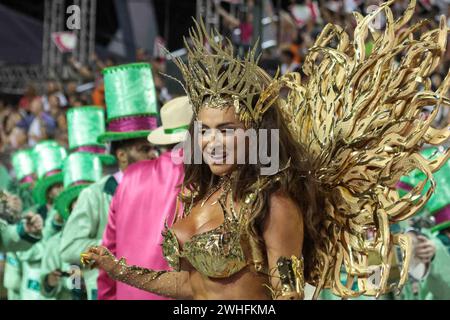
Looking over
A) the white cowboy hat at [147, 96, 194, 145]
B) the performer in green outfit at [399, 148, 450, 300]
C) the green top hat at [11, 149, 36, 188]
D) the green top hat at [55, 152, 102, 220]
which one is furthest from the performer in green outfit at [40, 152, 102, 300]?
the performer in green outfit at [399, 148, 450, 300]

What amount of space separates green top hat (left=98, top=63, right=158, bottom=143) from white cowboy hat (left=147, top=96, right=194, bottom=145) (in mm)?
595

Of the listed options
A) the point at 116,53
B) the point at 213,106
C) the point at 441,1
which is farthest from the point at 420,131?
the point at 116,53

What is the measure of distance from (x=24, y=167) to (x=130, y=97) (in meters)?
3.06

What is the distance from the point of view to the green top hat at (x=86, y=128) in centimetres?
702

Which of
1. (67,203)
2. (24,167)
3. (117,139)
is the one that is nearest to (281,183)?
(117,139)

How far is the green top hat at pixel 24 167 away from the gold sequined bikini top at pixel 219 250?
17.4ft

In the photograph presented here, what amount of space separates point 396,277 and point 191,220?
237 cm

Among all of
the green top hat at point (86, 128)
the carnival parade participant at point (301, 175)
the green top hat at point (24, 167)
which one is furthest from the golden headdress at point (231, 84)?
the green top hat at point (24, 167)

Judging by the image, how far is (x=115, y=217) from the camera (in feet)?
17.5

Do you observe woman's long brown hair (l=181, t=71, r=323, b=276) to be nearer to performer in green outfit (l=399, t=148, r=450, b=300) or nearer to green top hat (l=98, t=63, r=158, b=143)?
performer in green outfit (l=399, t=148, r=450, b=300)

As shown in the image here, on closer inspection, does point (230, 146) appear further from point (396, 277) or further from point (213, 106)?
point (396, 277)

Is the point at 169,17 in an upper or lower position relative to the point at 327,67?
upper

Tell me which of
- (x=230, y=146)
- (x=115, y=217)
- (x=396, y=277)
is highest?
(x=230, y=146)

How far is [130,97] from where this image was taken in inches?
237
